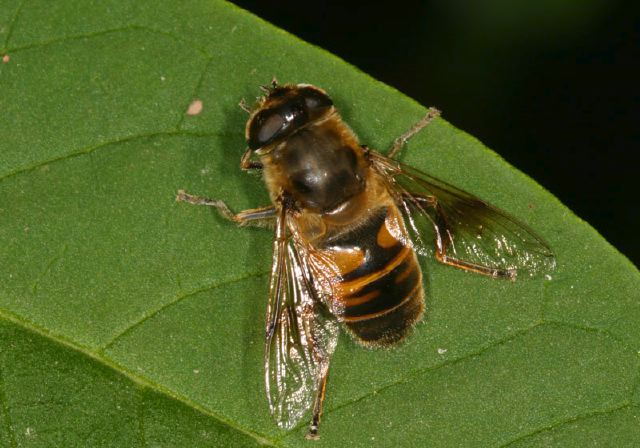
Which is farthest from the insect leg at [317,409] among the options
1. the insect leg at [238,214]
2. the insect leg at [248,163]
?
the insect leg at [248,163]

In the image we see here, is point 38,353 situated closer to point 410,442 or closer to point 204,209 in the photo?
point 204,209

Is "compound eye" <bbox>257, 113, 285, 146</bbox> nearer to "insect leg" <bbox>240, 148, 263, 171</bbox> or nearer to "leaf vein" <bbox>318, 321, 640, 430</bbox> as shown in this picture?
"insect leg" <bbox>240, 148, 263, 171</bbox>

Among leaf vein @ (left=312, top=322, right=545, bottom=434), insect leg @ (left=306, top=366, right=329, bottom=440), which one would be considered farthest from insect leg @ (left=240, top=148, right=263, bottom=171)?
leaf vein @ (left=312, top=322, right=545, bottom=434)

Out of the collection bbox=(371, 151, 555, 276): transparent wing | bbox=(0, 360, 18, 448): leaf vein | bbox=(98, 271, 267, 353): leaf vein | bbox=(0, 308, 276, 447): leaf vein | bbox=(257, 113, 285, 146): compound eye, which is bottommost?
bbox=(0, 360, 18, 448): leaf vein

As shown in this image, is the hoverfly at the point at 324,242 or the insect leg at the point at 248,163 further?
the insect leg at the point at 248,163

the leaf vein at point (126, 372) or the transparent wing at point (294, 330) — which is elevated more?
the transparent wing at point (294, 330)

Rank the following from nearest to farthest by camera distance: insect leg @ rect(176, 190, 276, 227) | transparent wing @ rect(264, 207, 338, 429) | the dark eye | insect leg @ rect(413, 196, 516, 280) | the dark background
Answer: the dark eye
transparent wing @ rect(264, 207, 338, 429)
insect leg @ rect(176, 190, 276, 227)
insect leg @ rect(413, 196, 516, 280)
the dark background

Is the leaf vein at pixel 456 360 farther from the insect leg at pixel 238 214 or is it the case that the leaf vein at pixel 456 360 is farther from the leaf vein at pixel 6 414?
the leaf vein at pixel 6 414
